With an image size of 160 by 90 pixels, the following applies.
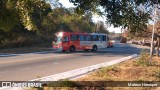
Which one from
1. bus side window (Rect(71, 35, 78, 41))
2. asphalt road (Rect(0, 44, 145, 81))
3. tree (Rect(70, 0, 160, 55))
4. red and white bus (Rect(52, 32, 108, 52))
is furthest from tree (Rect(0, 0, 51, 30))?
bus side window (Rect(71, 35, 78, 41))

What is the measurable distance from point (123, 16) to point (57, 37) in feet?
107

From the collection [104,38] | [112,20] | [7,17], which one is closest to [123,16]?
[112,20]

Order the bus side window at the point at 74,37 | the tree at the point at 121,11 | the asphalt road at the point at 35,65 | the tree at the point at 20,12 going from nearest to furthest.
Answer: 1. the tree at the point at 20,12
2. the tree at the point at 121,11
3. the asphalt road at the point at 35,65
4. the bus side window at the point at 74,37

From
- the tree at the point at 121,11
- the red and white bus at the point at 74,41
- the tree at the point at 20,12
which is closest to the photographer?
the tree at the point at 20,12

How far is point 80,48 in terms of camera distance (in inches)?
1655

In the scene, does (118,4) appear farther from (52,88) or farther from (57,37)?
(57,37)

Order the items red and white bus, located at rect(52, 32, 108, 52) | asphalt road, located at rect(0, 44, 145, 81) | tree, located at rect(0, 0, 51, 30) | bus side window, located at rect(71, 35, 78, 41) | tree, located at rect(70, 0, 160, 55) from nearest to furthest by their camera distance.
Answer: tree, located at rect(0, 0, 51, 30) < tree, located at rect(70, 0, 160, 55) < asphalt road, located at rect(0, 44, 145, 81) < red and white bus, located at rect(52, 32, 108, 52) < bus side window, located at rect(71, 35, 78, 41)

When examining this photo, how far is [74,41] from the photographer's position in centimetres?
4075

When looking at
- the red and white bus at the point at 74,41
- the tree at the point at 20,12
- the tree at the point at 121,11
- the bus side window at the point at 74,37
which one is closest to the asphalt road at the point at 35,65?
the tree at the point at 121,11

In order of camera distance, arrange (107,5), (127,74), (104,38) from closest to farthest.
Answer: (107,5), (127,74), (104,38)

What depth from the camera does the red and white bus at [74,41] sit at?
39875mm

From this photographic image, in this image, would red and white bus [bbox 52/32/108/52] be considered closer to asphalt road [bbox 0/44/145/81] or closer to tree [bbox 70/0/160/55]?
asphalt road [bbox 0/44/145/81]

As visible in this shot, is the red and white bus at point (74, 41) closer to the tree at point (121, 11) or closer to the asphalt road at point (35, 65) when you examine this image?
the asphalt road at point (35, 65)

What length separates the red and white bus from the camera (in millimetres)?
39875
